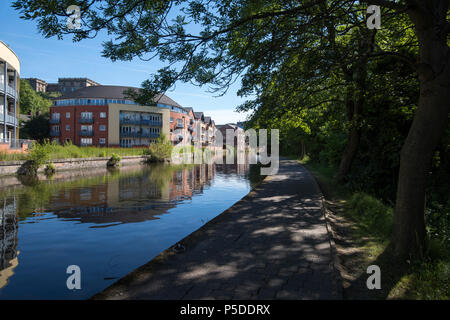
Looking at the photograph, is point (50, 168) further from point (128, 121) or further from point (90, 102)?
point (90, 102)

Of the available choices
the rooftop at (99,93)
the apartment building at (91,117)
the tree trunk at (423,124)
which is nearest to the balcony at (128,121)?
the apartment building at (91,117)

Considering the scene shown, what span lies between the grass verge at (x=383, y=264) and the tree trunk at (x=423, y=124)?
0.30 m

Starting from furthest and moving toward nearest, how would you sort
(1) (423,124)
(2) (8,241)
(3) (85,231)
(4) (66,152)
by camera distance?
(4) (66,152), (3) (85,231), (2) (8,241), (1) (423,124)

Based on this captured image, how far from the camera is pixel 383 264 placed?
4.44 metres

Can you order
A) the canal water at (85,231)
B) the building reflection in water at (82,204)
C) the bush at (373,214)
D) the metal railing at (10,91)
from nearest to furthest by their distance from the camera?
the canal water at (85,231)
the bush at (373,214)
the building reflection in water at (82,204)
the metal railing at (10,91)

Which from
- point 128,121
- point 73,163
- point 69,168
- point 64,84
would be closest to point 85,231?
point 69,168

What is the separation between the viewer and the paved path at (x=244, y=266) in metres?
3.42

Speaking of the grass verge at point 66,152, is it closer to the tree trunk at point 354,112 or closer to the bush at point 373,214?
the tree trunk at point 354,112

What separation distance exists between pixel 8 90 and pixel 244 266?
113ft

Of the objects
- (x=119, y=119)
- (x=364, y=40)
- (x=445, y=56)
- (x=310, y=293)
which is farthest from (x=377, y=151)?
(x=119, y=119)

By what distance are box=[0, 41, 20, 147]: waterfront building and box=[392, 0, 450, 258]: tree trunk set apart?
30.0 meters

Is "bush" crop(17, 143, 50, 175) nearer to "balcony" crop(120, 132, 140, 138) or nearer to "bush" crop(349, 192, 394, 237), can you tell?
"bush" crop(349, 192, 394, 237)

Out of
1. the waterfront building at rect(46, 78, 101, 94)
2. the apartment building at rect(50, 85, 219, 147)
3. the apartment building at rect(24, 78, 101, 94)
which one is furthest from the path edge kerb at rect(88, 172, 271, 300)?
the waterfront building at rect(46, 78, 101, 94)
